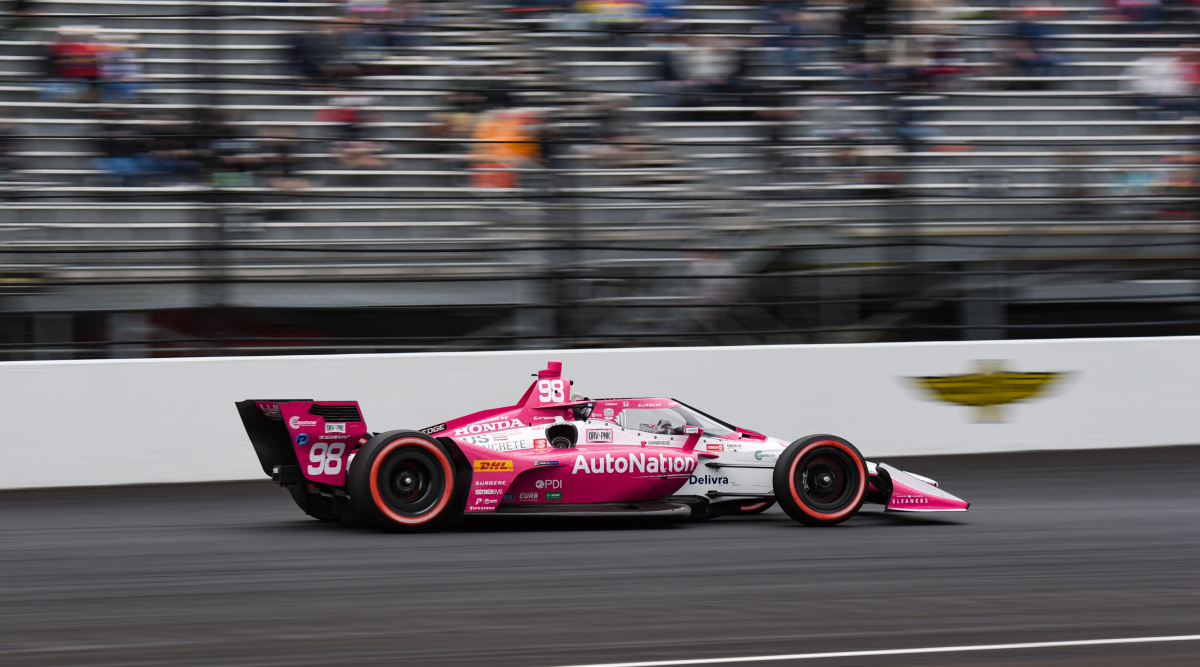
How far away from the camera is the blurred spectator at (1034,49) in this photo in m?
14.0

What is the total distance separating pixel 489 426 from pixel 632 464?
2.78 feet

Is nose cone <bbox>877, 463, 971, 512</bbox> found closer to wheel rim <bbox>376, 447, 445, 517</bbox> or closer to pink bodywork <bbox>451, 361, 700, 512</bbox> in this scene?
pink bodywork <bbox>451, 361, 700, 512</bbox>

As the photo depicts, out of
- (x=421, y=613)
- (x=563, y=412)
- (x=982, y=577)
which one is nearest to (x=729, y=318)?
(x=563, y=412)

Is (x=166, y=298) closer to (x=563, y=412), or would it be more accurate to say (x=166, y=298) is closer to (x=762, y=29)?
(x=563, y=412)

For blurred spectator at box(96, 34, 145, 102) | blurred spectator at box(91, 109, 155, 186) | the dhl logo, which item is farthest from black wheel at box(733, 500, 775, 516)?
blurred spectator at box(96, 34, 145, 102)

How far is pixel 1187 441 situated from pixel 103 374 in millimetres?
8963

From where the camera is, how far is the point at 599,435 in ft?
25.3

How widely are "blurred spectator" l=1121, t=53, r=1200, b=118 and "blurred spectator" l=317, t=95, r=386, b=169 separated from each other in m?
7.85

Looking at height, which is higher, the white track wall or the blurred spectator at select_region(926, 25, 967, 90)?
the blurred spectator at select_region(926, 25, 967, 90)

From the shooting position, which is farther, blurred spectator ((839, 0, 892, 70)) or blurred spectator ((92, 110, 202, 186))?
blurred spectator ((839, 0, 892, 70))

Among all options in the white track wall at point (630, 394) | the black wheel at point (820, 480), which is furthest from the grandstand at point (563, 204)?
the black wheel at point (820, 480)

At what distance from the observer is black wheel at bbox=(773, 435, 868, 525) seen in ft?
24.8

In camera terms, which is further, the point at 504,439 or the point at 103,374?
the point at 103,374

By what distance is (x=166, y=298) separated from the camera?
34.3 feet
